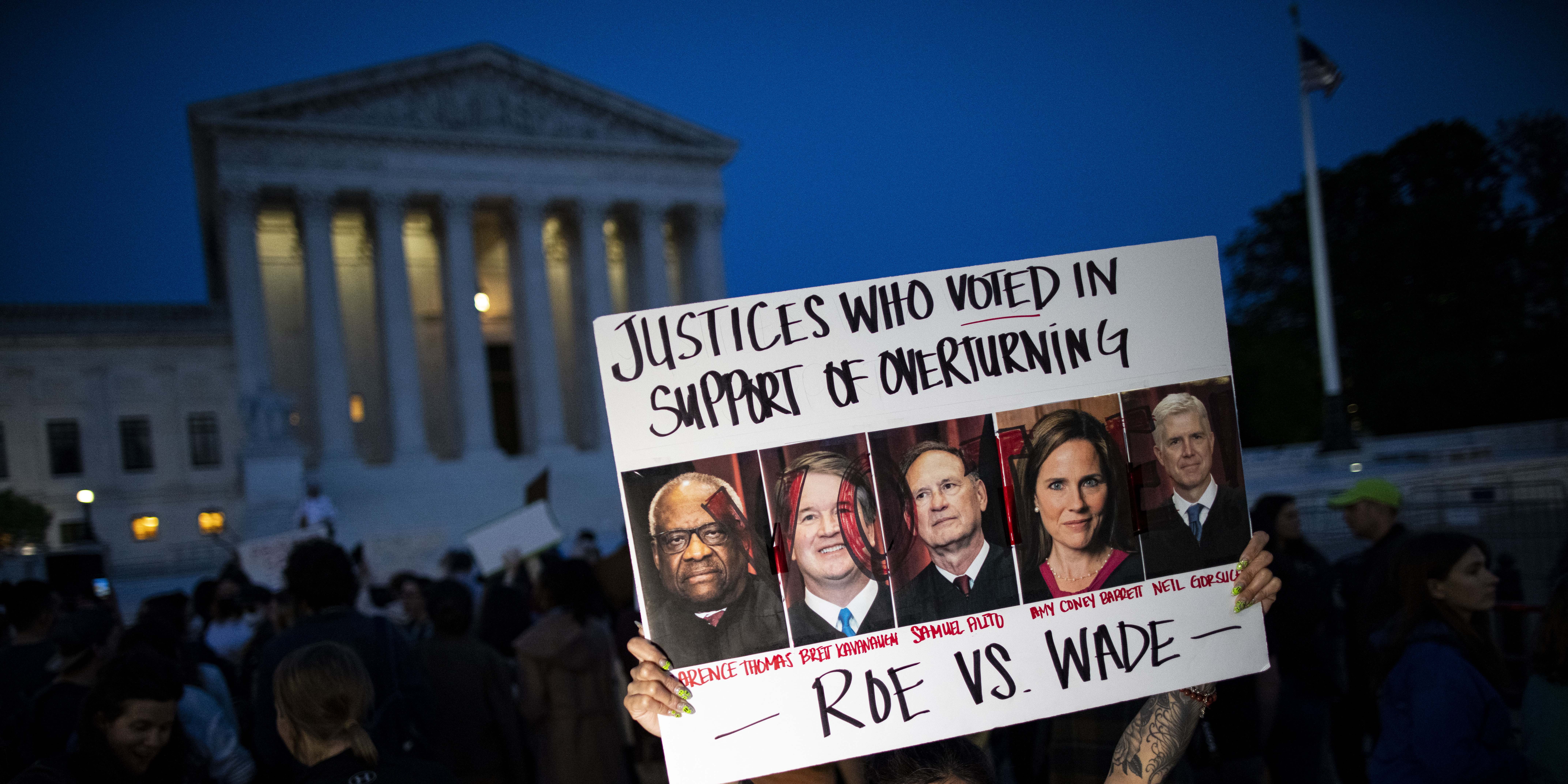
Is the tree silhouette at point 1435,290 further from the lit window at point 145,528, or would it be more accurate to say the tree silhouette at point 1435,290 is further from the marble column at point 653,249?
the lit window at point 145,528

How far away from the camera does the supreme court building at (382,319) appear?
3656 cm

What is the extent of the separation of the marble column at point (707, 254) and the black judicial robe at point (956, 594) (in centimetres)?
4049

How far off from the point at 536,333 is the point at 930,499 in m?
38.9

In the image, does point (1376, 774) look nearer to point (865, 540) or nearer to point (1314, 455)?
point (865, 540)

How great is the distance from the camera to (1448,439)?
2917 cm

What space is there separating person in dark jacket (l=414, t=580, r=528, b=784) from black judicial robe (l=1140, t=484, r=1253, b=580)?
13.9 ft

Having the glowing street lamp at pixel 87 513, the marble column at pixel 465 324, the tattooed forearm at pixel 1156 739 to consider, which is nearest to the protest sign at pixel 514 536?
the tattooed forearm at pixel 1156 739

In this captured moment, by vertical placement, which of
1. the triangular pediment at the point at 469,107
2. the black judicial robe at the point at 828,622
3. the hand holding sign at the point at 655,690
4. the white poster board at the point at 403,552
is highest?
the triangular pediment at the point at 469,107

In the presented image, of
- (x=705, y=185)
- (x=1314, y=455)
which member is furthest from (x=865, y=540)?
(x=705, y=185)

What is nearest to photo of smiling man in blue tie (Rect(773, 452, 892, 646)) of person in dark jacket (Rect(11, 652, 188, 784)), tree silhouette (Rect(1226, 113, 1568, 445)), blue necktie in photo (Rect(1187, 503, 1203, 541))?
blue necktie in photo (Rect(1187, 503, 1203, 541))

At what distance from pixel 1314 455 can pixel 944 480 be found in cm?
2492

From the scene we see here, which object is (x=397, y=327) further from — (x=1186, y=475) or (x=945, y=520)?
(x=1186, y=475)

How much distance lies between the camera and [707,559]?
9.04ft

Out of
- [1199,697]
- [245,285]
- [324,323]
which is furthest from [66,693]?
[245,285]
